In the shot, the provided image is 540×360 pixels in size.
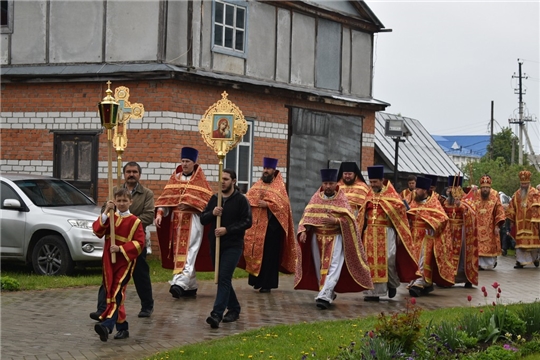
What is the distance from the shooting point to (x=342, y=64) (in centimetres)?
2594

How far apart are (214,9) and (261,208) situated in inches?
274

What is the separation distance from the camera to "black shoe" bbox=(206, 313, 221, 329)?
11.7 metres

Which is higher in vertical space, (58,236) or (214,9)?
(214,9)

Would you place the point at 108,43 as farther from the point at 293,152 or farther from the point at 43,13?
the point at 293,152

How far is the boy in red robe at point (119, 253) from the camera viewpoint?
10680mm

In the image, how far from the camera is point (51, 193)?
17.4 metres

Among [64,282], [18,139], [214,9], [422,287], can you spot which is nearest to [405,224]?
[422,287]

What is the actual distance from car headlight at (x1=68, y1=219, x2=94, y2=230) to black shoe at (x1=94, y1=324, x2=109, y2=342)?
606cm

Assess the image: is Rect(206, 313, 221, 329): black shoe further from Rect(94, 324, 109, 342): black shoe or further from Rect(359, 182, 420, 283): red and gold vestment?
Rect(359, 182, 420, 283): red and gold vestment

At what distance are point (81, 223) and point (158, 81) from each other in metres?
4.68

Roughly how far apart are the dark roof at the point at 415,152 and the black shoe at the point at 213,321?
23.2 metres

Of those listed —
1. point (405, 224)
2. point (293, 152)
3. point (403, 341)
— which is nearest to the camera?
point (403, 341)

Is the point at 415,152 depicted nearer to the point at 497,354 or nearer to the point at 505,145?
the point at 497,354

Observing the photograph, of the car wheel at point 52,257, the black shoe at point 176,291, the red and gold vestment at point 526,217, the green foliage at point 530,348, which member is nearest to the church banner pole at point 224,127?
the black shoe at point 176,291
